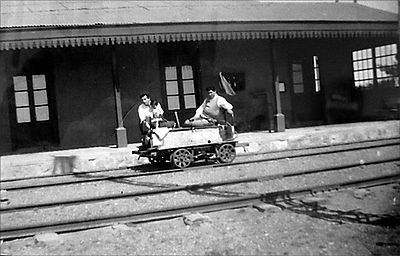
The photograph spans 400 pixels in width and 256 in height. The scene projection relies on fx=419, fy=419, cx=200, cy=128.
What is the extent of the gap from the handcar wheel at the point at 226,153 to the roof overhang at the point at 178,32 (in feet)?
3.18

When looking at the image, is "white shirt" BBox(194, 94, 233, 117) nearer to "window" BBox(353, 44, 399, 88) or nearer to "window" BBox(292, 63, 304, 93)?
"window" BBox(292, 63, 304, 93)

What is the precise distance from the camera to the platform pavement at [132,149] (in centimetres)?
343

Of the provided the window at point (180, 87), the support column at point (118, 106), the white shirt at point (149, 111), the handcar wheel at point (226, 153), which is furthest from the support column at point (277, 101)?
the support column at point (118, 106)

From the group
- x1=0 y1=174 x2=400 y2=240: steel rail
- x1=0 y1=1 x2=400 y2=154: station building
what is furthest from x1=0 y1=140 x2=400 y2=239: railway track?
x1=0 y1=1 x2=400 y2=154: station building

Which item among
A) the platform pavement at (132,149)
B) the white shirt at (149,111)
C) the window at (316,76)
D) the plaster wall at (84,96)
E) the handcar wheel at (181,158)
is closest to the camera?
the window at (316,76)

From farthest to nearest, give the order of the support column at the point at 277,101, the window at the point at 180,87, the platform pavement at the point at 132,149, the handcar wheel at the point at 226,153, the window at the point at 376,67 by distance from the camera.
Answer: the handcar wheel at the point at 226,153 < the platform pavement at the point at 132,149 < the support column at the point at 277,101 < the window at the point at 180,87 < the window at the point at 376,67

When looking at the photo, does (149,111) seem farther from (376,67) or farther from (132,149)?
(376,67)

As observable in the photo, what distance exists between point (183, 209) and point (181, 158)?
1092 millimetres

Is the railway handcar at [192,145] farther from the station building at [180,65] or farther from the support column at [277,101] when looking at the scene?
the support column at [277,101]

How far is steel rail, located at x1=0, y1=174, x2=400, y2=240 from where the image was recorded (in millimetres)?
2328

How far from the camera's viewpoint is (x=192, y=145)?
144 inches

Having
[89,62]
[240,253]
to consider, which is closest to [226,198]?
Result: [240,253]

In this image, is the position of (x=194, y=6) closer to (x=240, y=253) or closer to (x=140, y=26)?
(x=140, y=26)

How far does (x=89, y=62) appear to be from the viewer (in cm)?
369
